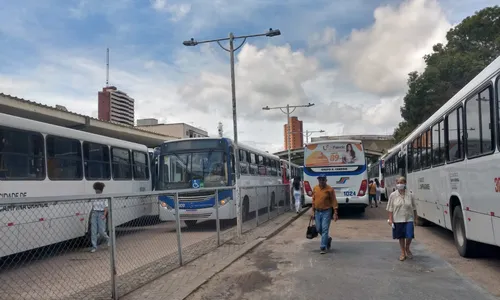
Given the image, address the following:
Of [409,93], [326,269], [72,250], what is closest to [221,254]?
[326,269]

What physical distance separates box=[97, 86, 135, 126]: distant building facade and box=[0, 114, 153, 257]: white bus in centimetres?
5003

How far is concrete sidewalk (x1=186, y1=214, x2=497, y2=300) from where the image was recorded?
619 cm

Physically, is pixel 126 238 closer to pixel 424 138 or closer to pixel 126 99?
pixel 424 138

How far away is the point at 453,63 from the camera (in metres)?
35.4

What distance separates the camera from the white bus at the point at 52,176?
6.02 metres

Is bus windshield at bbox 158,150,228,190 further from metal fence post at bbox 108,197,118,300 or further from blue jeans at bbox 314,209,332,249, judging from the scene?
metal fence post at bbox 108,197,118,300

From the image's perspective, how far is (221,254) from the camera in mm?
9461

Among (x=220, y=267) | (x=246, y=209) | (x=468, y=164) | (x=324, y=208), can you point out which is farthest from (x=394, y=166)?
(x=220, y=267)

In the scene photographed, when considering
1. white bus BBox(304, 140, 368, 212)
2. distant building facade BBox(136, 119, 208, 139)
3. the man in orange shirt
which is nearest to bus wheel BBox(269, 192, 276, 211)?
white bus BBox(304, 140, 368, 212)

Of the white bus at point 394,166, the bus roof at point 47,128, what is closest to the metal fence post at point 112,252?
the bus roof at point 47,128

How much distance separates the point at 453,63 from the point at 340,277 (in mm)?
33217

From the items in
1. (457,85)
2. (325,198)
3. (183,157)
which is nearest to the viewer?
(325,198)

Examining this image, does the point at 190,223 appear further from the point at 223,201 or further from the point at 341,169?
the point at 341,169

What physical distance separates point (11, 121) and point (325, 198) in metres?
6.66
